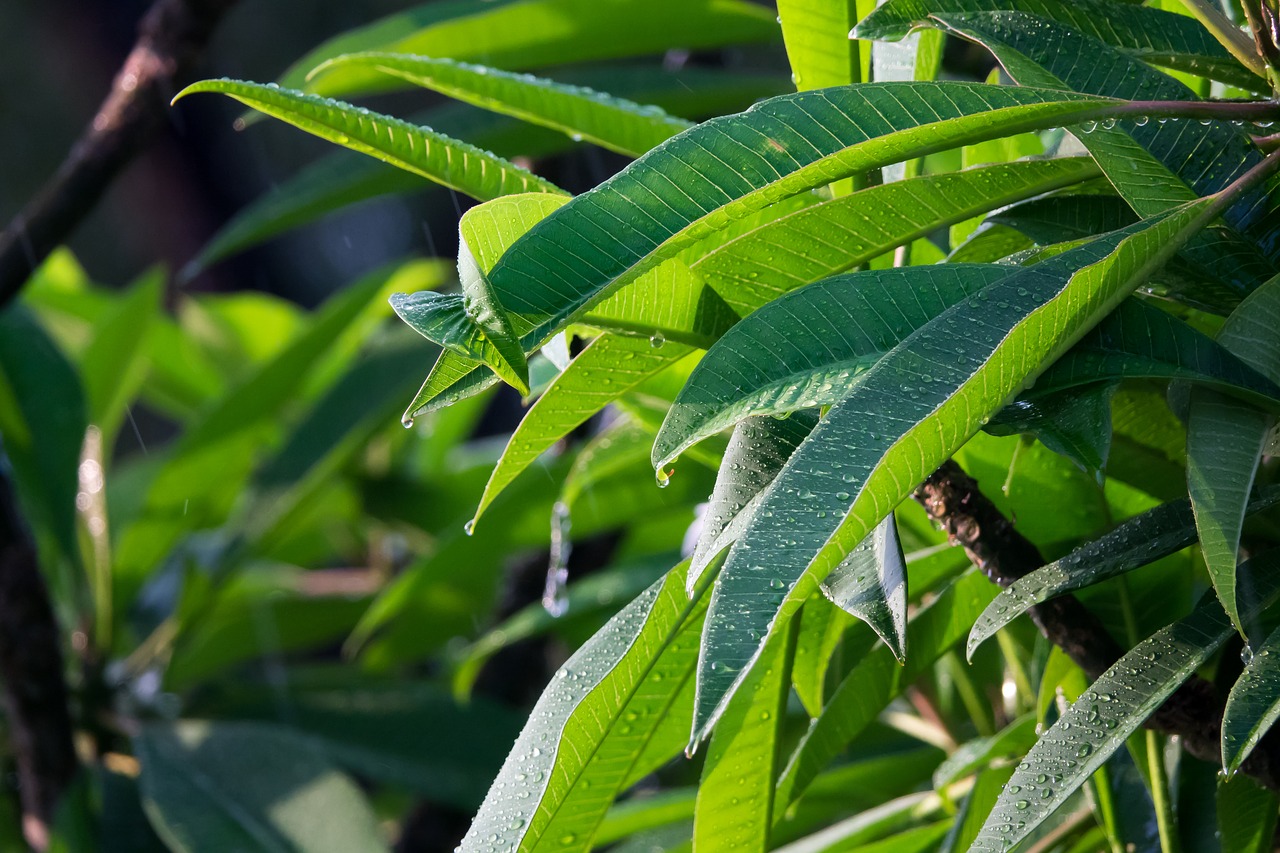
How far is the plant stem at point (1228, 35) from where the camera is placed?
15.1 inches

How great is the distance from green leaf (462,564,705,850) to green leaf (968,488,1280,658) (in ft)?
0.34

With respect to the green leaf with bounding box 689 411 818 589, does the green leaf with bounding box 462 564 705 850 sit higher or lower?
lower

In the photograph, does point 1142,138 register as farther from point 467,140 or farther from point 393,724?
point 393,724

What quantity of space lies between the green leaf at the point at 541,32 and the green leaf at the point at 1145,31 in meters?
0.52

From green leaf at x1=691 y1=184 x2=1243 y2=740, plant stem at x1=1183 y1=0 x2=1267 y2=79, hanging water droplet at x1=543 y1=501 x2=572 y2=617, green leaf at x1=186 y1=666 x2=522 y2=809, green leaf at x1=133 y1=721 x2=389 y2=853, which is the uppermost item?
plant stem at x1=1183 y1=0 x2=1267 y2=79

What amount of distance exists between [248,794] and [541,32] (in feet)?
2.07

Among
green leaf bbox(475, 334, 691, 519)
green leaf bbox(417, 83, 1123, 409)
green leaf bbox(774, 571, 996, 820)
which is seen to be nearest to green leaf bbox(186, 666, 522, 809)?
green leaf bbox(774, 571, 996, 820)

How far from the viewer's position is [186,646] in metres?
1.29

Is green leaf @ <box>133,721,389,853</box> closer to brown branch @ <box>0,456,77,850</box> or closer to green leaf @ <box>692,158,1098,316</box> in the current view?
brown branch @ <box>0,456,77,850</box>

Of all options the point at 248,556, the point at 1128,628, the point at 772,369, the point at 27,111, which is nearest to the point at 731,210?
the point at 772,369

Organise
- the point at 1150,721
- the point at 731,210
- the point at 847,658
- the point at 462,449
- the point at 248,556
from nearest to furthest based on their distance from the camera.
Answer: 1. the point at 731,210
2. the point at 1150,721
3. the point at 847,658
4. the point at 248,556
5. the point at 462,449

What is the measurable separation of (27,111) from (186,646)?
280cm

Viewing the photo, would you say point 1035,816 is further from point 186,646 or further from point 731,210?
point 186,646

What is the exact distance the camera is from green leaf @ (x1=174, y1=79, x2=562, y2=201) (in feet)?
1.29
